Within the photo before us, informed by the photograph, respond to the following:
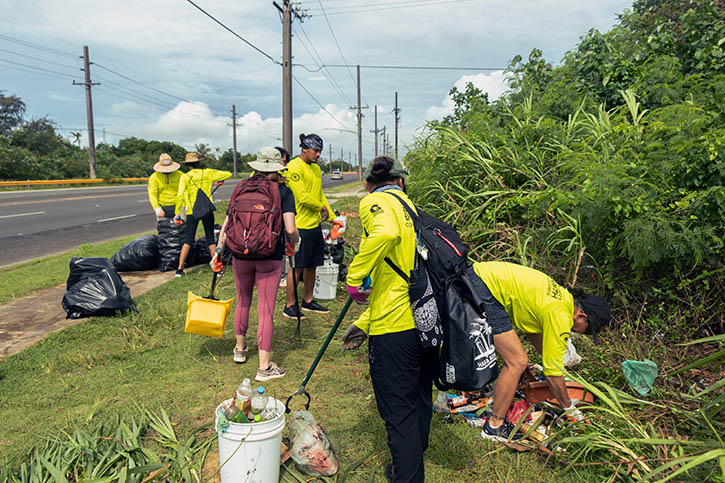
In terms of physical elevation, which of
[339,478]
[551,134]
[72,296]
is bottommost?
[339,478]

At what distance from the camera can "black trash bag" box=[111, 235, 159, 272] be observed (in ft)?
22.3

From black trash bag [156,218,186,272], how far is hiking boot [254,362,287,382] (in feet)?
12.6

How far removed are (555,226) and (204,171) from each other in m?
4.59

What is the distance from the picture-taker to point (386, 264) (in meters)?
2.30

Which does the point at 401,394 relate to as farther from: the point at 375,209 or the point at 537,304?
the point at 537,304

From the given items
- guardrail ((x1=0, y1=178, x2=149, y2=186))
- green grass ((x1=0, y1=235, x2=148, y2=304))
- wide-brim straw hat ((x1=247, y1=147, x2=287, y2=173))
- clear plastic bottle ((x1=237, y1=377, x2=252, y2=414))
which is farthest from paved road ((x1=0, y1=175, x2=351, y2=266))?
guardrail ((x1=0, y1=178, x2=149, y2=186))

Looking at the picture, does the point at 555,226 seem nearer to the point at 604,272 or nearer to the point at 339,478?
the point at 604,272

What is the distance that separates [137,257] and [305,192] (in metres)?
3.44

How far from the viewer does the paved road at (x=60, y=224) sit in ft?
30.7

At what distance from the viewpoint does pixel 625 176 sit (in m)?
3.88

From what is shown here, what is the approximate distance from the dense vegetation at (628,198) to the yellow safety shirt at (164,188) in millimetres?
3659

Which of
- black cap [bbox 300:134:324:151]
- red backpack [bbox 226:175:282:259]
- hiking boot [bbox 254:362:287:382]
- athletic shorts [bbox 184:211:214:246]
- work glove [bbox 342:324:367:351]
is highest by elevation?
black cap [bbox 300:134:324:151]

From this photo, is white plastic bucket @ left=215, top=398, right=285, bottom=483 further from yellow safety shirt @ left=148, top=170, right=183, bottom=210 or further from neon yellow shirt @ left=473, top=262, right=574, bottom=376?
yellow safety shirt @ left=148, top=170, right=183, bottom=210

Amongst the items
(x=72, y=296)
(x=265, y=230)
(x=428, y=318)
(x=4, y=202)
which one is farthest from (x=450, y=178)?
(x=4, y=202)
